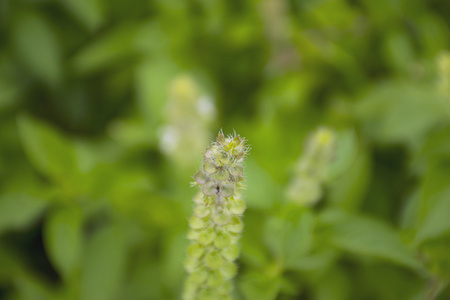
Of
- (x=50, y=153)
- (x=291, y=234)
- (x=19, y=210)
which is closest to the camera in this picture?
(x=291, y=234)

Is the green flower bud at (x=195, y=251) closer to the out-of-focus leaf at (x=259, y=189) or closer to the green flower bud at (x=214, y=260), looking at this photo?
the green flower bud at (x=214, y=260)

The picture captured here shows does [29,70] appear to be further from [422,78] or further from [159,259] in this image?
[422,78]

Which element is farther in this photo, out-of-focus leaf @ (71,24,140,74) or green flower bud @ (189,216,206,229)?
out-of-focus leaf @ (71,24,140,74)

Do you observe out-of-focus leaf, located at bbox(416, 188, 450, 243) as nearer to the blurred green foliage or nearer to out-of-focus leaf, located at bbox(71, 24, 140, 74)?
the blurred green foliage

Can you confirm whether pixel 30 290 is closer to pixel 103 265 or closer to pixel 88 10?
pixel 103 265

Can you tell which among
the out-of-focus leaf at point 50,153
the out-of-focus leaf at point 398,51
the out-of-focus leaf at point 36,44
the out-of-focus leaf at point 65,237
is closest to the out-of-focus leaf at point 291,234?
the out-of-focus leaf at point 65,237

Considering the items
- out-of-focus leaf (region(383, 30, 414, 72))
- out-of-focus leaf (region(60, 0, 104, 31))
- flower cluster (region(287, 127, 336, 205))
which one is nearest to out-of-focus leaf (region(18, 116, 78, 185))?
out-of-focus leaf (region(60, 0, 104, 31))

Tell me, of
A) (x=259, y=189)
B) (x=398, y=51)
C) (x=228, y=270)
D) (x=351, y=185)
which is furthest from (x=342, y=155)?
(x=398, y=51)

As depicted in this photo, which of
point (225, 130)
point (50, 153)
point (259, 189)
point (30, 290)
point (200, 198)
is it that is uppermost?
point (225, 130)
